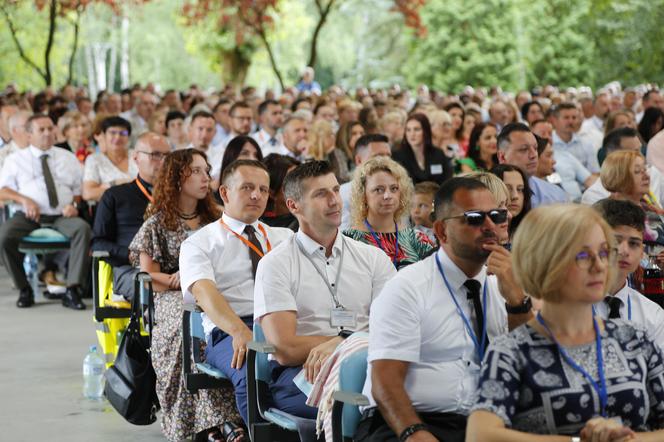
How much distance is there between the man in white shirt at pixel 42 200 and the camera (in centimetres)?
929

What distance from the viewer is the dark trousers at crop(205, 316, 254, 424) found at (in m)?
4.59

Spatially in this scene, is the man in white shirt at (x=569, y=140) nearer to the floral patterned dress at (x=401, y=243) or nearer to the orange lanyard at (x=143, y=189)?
the orange lanyard at (x=143, y=189)

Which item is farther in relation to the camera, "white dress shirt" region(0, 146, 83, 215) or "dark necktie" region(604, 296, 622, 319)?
"white dress shirt" region(0, 146, 83, 215)

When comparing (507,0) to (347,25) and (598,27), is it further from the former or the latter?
(347,25)

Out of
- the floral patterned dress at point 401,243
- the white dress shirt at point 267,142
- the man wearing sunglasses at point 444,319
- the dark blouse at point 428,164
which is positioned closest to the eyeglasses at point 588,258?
the man wearing sunglasses at point 444,319

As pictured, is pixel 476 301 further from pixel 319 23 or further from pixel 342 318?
pixel 319 23

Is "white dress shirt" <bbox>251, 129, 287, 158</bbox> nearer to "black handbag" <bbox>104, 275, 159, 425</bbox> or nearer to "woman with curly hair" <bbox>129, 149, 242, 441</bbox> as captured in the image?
"woman with curly hair" <bbox>129, 149, 242, 441</bbox>

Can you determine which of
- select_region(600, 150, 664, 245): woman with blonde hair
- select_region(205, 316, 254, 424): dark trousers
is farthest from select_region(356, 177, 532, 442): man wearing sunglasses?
select_region(600, 150, 664, 245): woman with blonde hair

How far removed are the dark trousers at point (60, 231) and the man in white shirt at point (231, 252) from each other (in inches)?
167

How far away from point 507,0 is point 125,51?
16.0 m

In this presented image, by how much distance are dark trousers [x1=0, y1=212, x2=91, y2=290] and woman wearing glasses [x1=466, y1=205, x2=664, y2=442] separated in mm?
6843

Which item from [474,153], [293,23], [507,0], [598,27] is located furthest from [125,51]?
[474,153]

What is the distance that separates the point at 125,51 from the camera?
43844 mm

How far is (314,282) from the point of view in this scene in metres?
4.43
